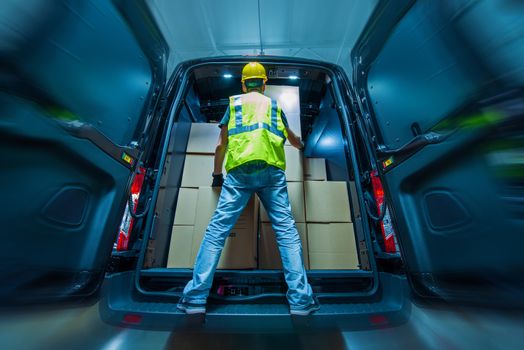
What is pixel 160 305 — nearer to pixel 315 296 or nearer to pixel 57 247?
pixel 57 247

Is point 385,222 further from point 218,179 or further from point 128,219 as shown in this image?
point 128,219

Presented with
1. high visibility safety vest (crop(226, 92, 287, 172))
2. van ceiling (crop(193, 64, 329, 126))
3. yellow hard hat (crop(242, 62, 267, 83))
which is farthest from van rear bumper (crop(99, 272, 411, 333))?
van ceiling (crop(193, 64, 329, 126))

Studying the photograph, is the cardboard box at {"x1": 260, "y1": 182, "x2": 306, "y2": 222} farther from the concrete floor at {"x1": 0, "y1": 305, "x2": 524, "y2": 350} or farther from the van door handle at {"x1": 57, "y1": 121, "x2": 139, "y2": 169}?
the van door handle at {"x1": 57, "y1": 121, "x2": 139, "y2": 169}

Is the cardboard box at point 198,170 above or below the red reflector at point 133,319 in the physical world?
above

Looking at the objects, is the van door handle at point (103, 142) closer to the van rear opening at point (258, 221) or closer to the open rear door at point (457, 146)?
the van rear opening at point (258, 221)

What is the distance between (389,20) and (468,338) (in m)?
1.89

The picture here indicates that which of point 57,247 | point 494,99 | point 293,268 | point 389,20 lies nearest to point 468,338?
point 293,268

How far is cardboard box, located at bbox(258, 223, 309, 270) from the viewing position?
160 cm

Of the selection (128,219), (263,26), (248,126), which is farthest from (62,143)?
(263,26)

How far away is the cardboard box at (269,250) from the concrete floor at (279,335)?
567mm

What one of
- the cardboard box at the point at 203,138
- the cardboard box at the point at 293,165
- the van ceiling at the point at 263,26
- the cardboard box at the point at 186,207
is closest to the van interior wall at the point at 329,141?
the cardboard box at the point at 293,165

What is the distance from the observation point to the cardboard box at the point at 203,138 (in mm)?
2051

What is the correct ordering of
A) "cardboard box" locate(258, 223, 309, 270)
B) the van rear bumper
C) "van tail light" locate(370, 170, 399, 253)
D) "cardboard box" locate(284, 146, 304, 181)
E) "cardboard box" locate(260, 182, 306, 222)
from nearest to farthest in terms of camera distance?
the van rear bumper < "van tail light" locate(370, 170, 399, 253) < "cardboard box" locate(258, 223, 309, 270) < "cardboard box" locate(260, 182, 306, 222) < "cardboard box" locate(284, 146, 304, 181)

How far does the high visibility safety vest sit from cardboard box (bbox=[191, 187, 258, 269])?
1.47ft
